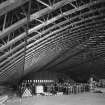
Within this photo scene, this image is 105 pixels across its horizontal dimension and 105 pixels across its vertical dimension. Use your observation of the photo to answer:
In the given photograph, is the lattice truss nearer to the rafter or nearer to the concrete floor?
the rafter

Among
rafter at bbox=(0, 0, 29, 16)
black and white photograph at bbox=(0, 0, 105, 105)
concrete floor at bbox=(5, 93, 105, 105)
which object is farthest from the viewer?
concrete floor at bbox=(5, 93, 105, 105)

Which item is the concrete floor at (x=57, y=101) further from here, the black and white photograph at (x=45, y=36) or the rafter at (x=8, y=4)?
the rafter at (x=8, y=4)

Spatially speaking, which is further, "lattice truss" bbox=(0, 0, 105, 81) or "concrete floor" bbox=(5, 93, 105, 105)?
"concrete floor" bbox=(5, 93, 105, 105)

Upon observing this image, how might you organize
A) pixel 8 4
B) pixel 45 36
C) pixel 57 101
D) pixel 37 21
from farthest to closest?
1. pixel 45 36
2. pixel 57 101
3. pixel 37 21
4. pixel 8 4

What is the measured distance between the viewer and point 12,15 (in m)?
14.0

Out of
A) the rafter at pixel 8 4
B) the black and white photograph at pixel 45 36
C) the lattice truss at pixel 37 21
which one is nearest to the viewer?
the rafter at pixel 8 4

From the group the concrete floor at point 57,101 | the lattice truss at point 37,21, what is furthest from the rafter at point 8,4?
the concrete floor at point 57,101

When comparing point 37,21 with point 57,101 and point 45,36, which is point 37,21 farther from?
point 57,101

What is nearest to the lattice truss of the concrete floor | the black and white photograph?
the black and white photograph

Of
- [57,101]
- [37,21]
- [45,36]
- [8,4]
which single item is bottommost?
[57,101]

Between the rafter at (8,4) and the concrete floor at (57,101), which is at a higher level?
the rafter at (8,4)

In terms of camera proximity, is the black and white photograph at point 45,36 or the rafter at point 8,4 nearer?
the rafter at point 8,4

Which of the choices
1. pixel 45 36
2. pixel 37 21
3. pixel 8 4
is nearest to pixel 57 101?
pixel 45 36

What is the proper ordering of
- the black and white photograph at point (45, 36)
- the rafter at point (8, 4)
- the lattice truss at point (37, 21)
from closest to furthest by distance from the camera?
the rafter at point (8, 4), the lattice truss at point (37, 21), the black and white photograph at point (45, 36)
